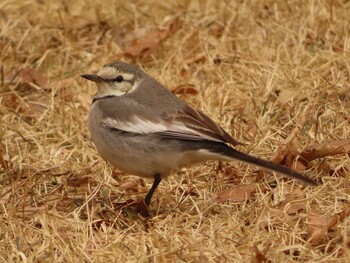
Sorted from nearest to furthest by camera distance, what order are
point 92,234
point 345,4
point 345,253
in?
point 345,253 → point 92,234 → point 345,4

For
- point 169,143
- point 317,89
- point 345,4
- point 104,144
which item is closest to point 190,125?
point 169,143

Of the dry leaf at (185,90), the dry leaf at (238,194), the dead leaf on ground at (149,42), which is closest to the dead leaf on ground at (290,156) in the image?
the dry leaf at (238,194)

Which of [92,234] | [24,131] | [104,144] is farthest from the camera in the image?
[24,131]

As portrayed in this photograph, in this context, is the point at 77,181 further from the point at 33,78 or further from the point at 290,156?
the point at 33,78

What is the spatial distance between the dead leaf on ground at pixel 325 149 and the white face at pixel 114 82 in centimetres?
126

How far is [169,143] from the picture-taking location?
577 centimetres

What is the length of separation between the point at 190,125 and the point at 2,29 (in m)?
3.66

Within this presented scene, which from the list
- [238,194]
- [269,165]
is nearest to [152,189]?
[238,194]

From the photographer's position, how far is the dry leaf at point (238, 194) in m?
5.90

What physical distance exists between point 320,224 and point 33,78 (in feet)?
11.7

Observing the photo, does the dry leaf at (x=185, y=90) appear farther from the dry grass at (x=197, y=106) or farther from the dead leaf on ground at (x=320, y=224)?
the dead leaf on ground at (x=320, y=224)

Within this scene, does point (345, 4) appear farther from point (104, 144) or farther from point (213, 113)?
point (104, 144)

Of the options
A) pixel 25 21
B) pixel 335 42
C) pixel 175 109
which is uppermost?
pixel 175 109

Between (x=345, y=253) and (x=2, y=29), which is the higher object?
(x=345, y=253)
